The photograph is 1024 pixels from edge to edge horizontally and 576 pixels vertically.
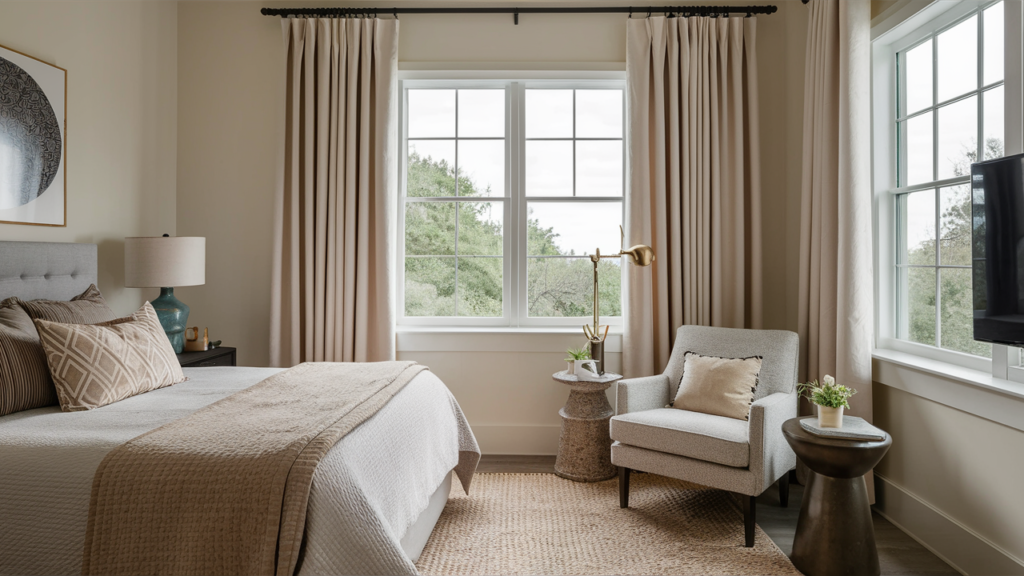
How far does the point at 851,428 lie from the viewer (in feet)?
7.27

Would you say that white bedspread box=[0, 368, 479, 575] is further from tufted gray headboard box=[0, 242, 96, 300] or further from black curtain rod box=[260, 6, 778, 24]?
black curtain rod box=[260, 6, 778, 24]

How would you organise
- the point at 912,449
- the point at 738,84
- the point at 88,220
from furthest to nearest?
the point at 738,84
the point at 88,220
the point at 912,449

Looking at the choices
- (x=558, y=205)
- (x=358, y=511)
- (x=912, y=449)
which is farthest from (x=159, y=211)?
(x=912, y=449)

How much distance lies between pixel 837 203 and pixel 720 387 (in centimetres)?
114

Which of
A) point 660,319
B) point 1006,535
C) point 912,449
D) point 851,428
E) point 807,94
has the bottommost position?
point 1006,535

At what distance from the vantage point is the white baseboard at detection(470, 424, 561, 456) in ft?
12.0

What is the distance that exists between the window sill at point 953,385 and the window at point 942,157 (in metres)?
0.16

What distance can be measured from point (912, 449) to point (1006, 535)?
0.54m

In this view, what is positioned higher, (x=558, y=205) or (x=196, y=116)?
(x=196, y=116)

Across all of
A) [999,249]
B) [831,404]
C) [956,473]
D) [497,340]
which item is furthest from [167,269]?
[956,473]

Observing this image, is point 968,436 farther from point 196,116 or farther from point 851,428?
point 196,116

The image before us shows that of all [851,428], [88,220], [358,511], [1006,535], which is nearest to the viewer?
[358,511]

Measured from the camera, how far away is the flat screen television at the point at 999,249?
1863mm

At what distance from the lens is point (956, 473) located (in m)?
2.29
